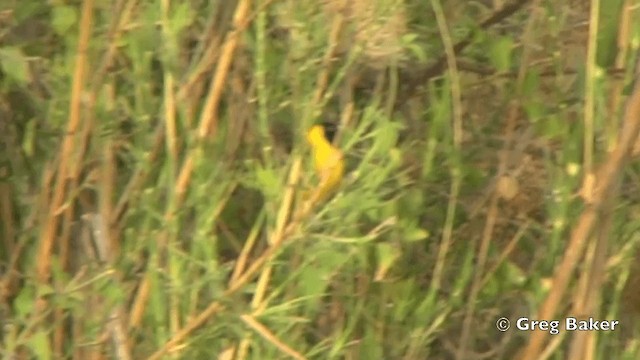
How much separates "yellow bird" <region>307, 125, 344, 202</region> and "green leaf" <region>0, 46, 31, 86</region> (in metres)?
0.19

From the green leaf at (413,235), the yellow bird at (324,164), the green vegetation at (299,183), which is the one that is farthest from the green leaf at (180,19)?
the green leaf at (413,235)

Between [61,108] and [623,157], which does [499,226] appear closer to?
[623,157]

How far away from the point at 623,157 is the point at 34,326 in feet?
1.33

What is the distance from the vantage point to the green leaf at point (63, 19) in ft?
2.21

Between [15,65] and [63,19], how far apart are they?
0.04 m

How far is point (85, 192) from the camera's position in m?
0.73

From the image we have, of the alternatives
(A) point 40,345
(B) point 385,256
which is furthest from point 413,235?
(A) point 40,345

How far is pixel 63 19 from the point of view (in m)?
0.67

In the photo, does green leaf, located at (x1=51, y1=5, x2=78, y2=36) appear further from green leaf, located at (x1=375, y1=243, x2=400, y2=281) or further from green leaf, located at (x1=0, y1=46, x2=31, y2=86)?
green leaf, located at (x1=375, y1=243, x2=400, y2=281)

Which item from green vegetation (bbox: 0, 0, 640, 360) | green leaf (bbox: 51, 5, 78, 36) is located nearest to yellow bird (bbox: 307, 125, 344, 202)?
green vegetation (bbox: 0, 0, 640, 360)

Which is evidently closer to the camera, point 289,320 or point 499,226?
point 289,320

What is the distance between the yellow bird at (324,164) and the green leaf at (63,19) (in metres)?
0.17

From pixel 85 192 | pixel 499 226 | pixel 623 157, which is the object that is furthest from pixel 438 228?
pixel 85 192

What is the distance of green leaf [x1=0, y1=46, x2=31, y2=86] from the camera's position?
26.4 inches
